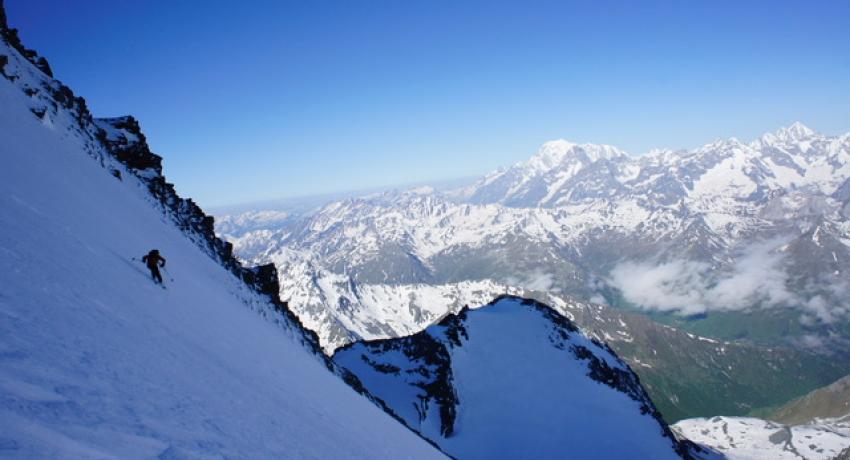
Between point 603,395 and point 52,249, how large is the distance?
102709 millimetres

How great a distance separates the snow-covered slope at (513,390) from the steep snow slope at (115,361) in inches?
2493

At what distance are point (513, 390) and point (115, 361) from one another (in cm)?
9504

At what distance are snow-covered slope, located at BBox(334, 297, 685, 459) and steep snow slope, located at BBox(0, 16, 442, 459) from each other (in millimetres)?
63331

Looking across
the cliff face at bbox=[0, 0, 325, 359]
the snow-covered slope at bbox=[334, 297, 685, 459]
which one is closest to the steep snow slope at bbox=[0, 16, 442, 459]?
the cliff face at bbox=[0, 0, 325, 359]

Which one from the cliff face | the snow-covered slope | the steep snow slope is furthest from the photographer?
the snow-covered slope

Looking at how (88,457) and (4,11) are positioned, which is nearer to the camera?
(88,457)

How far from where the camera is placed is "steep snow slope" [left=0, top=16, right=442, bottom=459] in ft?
22.2

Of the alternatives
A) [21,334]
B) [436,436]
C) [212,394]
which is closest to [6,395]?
[21,334]

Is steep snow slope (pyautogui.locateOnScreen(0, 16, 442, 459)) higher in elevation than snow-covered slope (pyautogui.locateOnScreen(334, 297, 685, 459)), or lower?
higher

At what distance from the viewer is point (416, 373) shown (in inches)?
3701

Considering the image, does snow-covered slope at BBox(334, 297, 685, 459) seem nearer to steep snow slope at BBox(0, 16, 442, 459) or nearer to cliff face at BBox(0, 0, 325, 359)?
cliff face at BBox(0, 0, 325, 359)

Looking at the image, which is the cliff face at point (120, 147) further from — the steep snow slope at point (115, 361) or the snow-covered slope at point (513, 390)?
the snow-covered slope at point (513, 390)

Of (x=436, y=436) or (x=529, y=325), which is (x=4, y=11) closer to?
(x=436, y=436)

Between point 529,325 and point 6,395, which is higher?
point 6,395
